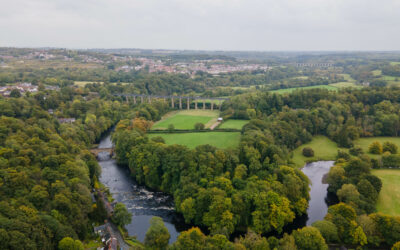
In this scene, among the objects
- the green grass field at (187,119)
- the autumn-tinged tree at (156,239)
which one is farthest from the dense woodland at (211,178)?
the green grass field at (187,119)

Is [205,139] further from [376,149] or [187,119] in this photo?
[376,149]

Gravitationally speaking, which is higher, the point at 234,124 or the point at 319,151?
the point at 234,124

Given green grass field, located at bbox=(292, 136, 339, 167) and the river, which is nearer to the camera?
the river

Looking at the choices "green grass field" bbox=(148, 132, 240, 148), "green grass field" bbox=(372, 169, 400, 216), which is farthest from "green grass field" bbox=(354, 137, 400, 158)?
"green grass field" bbox=(148, 132, 240, 148)

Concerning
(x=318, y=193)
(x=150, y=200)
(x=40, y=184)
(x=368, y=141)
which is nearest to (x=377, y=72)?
(x=368, y=141)

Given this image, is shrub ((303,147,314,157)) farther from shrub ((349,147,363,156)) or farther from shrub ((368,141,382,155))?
shrub ((368,141,382,155))

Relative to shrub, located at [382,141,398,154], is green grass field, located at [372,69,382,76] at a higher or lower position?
higher

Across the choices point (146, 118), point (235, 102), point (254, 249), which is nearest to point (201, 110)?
point (235, 102)
